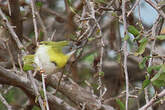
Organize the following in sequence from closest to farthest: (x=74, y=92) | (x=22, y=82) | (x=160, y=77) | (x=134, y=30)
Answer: (x=160, y=77), (x=134, y=30), (x=22, y=82), (x=74, y=92)

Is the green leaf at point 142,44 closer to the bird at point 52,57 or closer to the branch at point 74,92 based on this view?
the bird at point 52,57

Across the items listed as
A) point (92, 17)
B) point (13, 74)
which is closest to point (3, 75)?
point (13, 74)

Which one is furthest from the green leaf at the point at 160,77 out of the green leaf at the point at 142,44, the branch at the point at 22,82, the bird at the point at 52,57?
the branch at the point at 22,82

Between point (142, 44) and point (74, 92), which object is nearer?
point (142, 44)

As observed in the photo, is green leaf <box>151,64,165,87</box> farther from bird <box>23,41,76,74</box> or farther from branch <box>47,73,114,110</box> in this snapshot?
branch <box>47,73,114,110</box>

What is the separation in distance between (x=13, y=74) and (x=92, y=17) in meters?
0.56

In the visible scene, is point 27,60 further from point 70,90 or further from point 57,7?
point 57,7

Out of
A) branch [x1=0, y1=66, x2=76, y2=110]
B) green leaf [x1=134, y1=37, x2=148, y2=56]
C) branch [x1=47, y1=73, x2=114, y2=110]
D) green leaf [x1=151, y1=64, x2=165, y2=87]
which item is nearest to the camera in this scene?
green leaf [x1=151, y1=64, x2=165, y2=87]

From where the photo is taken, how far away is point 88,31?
4.98 feet

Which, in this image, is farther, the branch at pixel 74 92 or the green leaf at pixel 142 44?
the branch at pixel 74 92

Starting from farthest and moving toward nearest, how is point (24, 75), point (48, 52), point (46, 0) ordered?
point (46, 0) → point (24, 75) → point (48, 52)

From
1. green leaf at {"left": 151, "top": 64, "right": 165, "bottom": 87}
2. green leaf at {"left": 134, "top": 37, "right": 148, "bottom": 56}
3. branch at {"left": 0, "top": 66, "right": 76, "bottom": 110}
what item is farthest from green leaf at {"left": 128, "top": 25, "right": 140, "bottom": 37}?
branch at {"left": 0, "top": 66, "right": 76, "bottom": 110}

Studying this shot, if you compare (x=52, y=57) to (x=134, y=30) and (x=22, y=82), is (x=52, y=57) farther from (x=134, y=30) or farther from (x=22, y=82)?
(x=22, y=82)

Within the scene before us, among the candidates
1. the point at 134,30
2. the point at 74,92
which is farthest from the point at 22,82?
the point at 134,30
